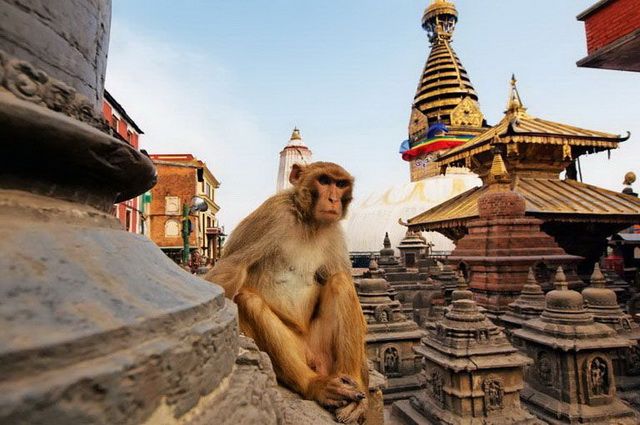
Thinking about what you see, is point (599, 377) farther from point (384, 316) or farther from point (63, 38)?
point (63, 38)

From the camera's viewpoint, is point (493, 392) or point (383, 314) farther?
point (383, 314)

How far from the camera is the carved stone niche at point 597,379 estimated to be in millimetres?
4102

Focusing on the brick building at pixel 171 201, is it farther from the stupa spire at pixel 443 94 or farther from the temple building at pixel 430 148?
the stupa spire at pixel 443 94

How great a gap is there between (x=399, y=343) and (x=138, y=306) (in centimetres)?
497

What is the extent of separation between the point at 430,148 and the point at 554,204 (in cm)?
1627

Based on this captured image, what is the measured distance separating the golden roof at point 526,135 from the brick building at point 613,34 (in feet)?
9.60

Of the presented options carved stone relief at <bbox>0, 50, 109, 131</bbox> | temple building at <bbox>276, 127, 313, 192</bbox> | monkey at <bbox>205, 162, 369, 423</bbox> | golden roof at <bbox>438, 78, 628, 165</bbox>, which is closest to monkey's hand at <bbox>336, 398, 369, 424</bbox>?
monkey at <bbox>205, 162, 369, 423</bbox>

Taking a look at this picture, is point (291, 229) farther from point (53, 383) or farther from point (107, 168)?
point (53, 383)

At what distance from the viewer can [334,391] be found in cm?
168

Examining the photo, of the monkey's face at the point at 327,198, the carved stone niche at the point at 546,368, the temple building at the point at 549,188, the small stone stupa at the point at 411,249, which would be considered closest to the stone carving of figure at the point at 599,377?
the carved stone niche at the point at 546,368

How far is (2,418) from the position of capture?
467 millimetres

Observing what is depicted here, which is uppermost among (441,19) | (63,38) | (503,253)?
(441,19)

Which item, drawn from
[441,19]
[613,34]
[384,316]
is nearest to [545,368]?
[384,316]

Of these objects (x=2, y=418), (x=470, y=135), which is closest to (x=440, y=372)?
(x=2, y=418)
